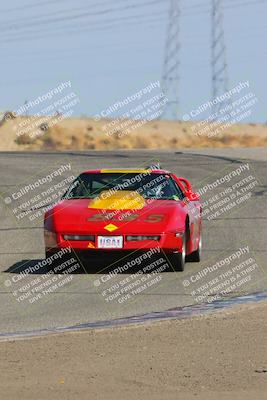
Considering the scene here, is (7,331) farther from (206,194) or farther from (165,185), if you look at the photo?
(206,194)

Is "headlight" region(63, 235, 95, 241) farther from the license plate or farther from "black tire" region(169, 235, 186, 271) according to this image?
"black tire" region(169, 235, 186, 271)

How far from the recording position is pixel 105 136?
81375 mm

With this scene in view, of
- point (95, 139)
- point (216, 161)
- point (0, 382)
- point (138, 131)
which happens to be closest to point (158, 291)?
point (0, 382)

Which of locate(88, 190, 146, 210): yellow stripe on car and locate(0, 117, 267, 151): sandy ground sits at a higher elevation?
locate(88, 190, 146, 210): yellow stripe on car

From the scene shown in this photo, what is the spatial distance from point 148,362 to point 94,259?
626 cm

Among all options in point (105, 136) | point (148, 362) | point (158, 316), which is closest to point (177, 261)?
point (158, 316)

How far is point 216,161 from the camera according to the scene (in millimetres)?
34812

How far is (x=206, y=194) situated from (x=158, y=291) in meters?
13.3

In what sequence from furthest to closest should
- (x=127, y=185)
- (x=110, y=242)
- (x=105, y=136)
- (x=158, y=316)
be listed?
(x=105, y=136), (x=127, y=185), (x=110, y=242), (x=158, y=316)

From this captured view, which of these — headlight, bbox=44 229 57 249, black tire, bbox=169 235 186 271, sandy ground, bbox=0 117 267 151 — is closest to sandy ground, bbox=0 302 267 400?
black tire, bbox=169 235 186 271

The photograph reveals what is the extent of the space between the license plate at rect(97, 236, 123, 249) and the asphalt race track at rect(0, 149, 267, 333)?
10.4 inches

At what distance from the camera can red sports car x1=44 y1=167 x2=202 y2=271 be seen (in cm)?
1461

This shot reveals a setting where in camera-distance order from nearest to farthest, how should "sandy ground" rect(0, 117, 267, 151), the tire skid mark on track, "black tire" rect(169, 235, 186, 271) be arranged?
1. the tire skid mark on track
2. "black tire" rect(169, 235, 186, 271)
3. "sandy ground" rect(0, 117, 267, 151)

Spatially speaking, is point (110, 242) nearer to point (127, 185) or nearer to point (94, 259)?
point (94, 259)
